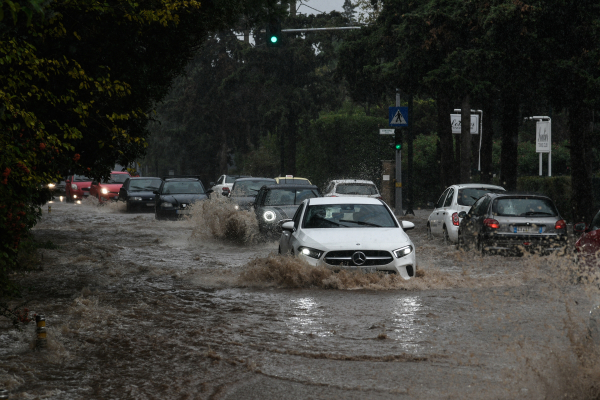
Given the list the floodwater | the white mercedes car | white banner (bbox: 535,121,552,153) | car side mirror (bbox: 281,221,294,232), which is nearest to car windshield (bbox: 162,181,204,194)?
white banner (bbox: 535,121,552,153)

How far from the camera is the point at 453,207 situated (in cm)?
2036

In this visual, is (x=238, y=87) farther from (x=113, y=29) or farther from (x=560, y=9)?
(x=113, y=29)

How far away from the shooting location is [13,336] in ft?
29.3

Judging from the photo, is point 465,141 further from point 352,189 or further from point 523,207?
point 523,207

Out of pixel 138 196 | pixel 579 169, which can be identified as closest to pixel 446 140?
pixel 579 169

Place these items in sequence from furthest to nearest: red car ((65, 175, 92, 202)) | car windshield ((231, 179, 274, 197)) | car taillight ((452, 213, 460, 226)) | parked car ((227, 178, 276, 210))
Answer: red car ((65, 175, 92, 202)) → car windshield ((231, 179, 274, 197)) → parked car ((227, 178, 276, 210)) → car taillight ((452, 213, 460, 226))

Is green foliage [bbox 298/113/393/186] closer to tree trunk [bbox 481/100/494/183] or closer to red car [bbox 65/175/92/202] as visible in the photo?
red car [bbox 65/175/92/202]

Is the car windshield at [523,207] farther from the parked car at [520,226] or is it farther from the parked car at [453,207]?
the parked car at [453,207]

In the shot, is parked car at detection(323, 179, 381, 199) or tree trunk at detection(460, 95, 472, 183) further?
tree trunk at detection(460, 95, 472, 183)

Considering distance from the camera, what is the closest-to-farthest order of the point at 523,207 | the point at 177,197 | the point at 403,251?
the point at 403,251, the point at 523,207, the point at 177,197

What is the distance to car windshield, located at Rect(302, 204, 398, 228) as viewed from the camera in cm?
1327

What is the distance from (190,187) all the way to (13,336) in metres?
21.8

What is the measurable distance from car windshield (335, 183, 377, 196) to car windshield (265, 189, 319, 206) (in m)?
6.13

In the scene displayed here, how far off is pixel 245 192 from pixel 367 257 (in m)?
14.3
